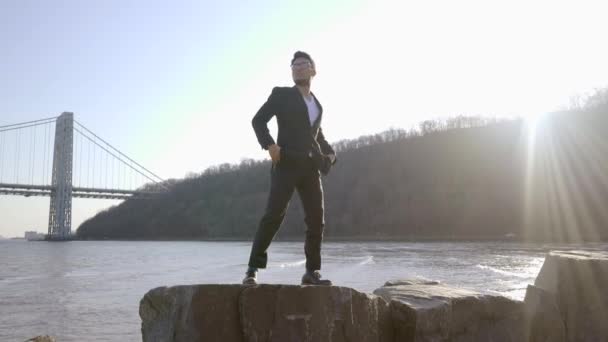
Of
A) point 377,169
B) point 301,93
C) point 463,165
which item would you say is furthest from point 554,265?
point 377,169

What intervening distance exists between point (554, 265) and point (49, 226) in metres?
87.9

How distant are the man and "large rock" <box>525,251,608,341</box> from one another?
1.97m

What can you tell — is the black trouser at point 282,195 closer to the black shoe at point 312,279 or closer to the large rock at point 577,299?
the black shoe at point 312,279

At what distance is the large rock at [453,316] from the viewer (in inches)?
151

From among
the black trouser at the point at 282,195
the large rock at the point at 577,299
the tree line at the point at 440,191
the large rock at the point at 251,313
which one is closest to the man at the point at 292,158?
the black trouser at the point at 282,195

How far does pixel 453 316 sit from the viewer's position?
3.99 metres

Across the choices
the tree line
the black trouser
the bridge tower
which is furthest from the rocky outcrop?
the bridge tower

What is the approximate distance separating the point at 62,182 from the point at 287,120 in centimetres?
7967

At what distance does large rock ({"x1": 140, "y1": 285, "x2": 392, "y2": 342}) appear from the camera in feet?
10.7

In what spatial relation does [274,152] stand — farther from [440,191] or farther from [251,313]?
[440,191]

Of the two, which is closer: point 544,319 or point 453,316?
point 453,316

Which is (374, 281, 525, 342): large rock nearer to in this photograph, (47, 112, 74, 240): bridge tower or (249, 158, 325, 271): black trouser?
(249, 158, 325, 271): black trouser

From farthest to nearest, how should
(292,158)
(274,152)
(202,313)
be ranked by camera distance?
(292,158) → (274,152) → (202,313)

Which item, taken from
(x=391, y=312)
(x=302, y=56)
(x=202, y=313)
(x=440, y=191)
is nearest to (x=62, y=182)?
(x=440, y=191)
